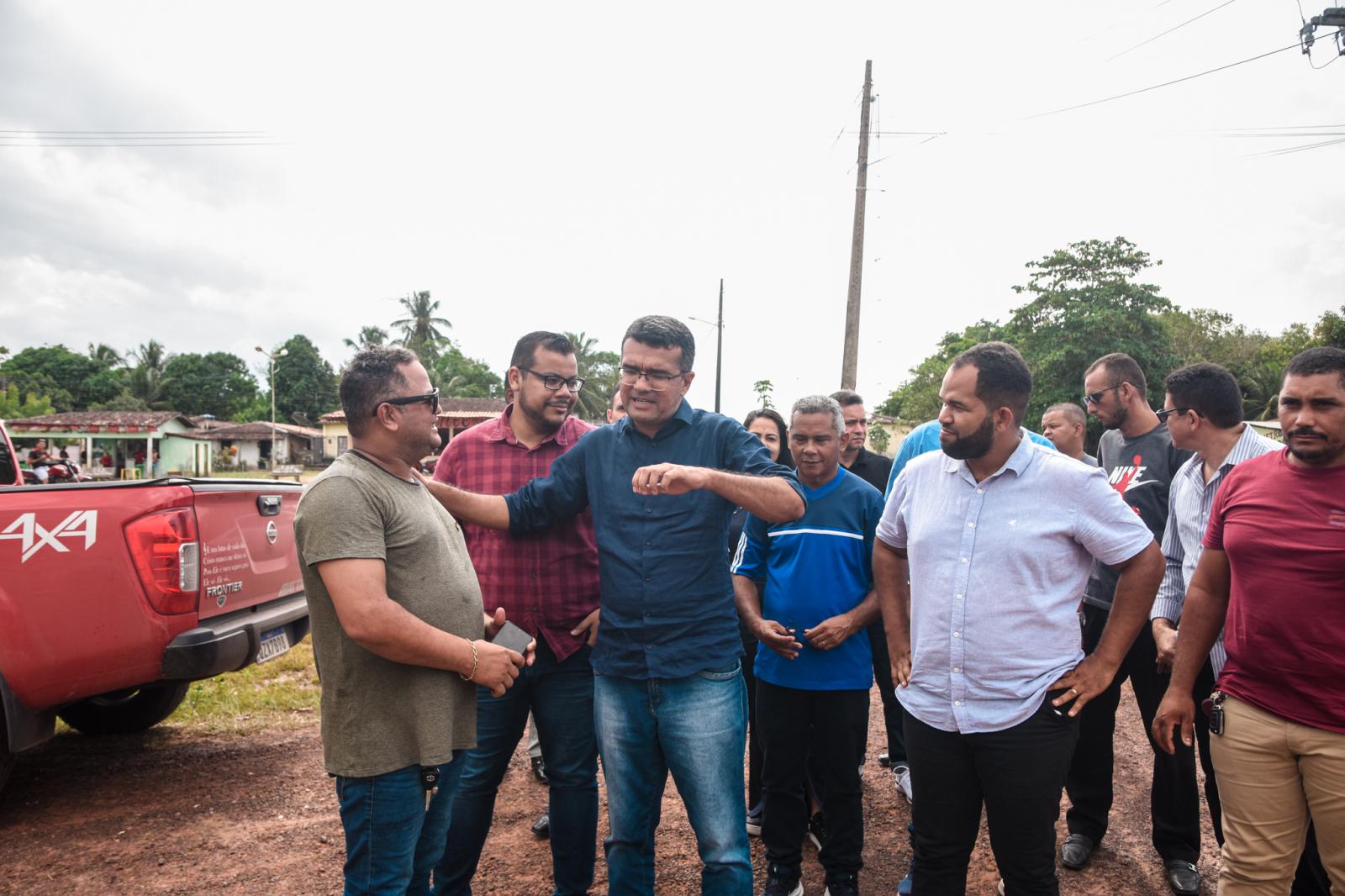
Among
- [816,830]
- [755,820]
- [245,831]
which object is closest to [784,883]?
[816,830]

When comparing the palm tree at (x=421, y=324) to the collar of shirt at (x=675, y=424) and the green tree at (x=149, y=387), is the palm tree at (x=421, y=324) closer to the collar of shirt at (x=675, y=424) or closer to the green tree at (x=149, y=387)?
the green tree at (x=149, y=387)

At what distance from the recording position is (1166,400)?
3.44m

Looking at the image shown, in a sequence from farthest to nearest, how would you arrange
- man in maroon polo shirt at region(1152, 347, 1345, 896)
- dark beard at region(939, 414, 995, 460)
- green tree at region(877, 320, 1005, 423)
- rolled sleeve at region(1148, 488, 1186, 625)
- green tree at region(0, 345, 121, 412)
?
Answer: green tree at region(0, 345, 121, 412), green tree at region(877, 320, 1005, 423), rolled sleeve at region(1148, 488, 1186, 625), dark beard at region(939, 414, 995, 460), man in maroon polo shirt at region(1152, 347, 1345, 896)

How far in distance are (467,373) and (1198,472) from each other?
2705 inches

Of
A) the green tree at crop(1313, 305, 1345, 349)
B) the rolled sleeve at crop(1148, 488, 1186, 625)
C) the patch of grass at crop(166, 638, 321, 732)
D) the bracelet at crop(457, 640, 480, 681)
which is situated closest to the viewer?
the bracelet at crop(457, 640, 480, 681)

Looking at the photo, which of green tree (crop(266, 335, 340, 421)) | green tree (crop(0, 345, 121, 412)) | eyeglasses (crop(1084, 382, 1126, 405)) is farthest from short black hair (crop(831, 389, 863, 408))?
green tree (crop(0, 345, 121, 412))

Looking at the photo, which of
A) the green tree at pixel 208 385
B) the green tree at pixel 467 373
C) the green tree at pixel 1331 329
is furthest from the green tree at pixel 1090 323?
the green tree at pixel 208 385

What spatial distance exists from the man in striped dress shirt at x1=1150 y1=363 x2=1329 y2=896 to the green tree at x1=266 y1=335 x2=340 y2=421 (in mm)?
69754

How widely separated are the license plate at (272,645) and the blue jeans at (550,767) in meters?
1.91

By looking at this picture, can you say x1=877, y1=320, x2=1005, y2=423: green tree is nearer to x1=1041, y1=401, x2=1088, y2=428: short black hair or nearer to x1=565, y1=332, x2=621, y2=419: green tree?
x1=565, y1=332, x2=621, y2=419: green tree

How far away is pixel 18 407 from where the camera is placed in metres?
47.1

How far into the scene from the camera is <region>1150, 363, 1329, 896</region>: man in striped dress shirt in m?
3.25

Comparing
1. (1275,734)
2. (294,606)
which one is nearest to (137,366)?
(294,606)

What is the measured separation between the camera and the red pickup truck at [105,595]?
139 inches
